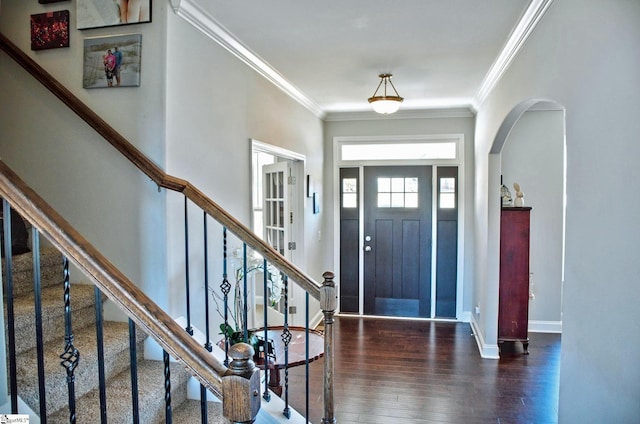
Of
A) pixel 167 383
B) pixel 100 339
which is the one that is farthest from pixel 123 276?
pixel 167 383

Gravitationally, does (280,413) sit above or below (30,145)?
below

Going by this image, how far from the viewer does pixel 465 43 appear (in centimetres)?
317

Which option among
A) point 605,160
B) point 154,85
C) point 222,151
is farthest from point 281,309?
point 605,160

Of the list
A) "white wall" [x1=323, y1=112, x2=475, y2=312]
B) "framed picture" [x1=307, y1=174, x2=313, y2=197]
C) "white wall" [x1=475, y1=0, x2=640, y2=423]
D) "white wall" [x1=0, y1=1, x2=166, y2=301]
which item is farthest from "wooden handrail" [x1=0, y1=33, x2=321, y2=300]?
"white wall" [x1=323, y1=112, x2=475, y2=312]

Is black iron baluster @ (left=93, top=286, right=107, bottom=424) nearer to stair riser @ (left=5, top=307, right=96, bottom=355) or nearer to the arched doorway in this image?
stair riser @ (left=5, top=307, right=96, bottom=355)

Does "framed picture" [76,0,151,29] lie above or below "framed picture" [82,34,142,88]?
above

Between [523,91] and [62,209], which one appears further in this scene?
[523,91]

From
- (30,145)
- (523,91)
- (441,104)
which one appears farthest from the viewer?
(441,104)

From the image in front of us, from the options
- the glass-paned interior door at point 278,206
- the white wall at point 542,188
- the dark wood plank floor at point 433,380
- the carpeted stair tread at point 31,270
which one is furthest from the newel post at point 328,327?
the white wall at point 542,188

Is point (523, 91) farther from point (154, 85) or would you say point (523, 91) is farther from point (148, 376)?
point (148, 376)

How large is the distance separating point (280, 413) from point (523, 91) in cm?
256

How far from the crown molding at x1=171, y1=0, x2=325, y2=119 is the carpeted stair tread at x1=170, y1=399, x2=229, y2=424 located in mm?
2120

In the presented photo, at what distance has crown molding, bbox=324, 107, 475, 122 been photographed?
571 centimetres

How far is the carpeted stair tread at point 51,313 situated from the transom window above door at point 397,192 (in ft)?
13.8
